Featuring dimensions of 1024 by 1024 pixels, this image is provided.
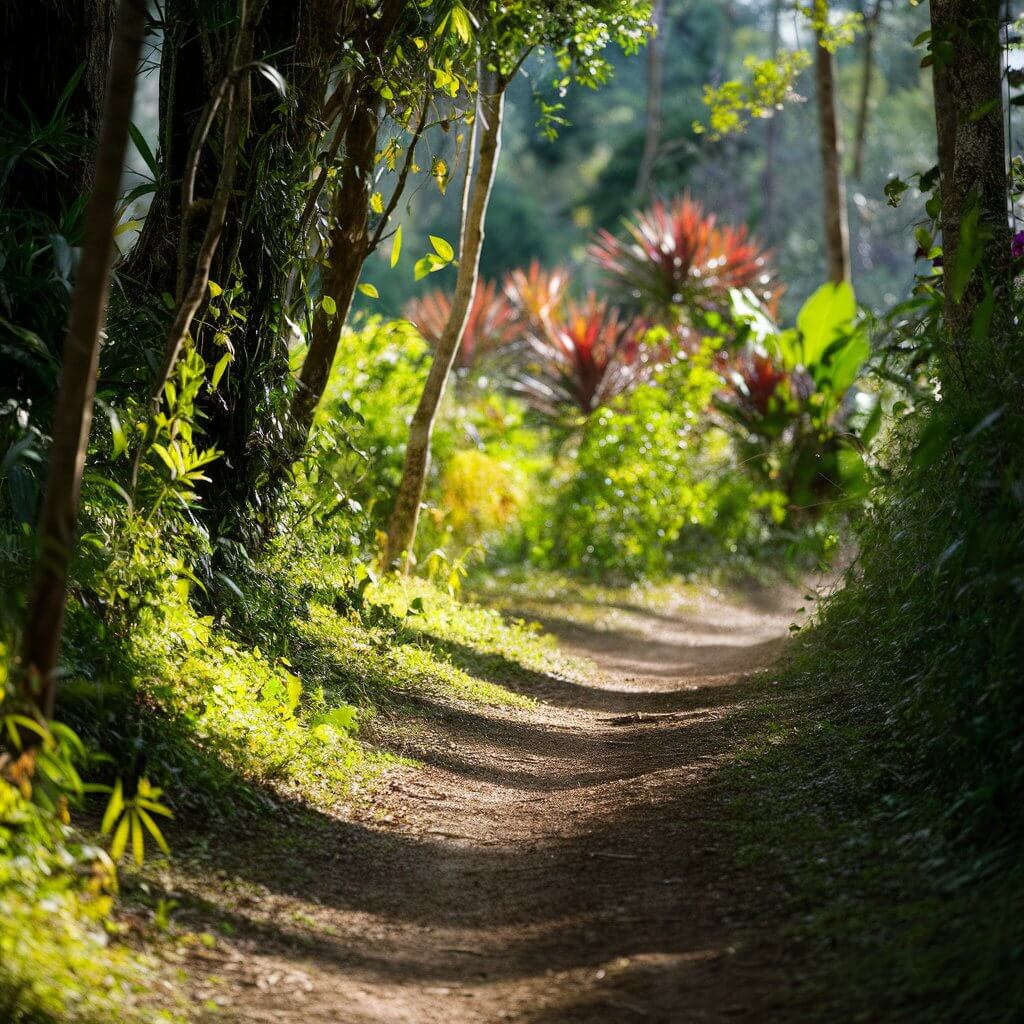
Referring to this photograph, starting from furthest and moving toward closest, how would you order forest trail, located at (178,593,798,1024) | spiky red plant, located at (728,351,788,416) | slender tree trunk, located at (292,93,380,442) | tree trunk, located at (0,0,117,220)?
spiky red plant, located at (728,351,788,416) < slender tree trunk, located at (292,93,380,442) < tree trunk, located at (0,0,117,220) < forest trail, located at (178,593,798,1024)

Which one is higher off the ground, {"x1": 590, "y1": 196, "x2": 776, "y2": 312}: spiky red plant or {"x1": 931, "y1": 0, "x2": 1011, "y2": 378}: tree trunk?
{"x1": 590, "y1": 196, "x2": 776, "y2": 312}: spiky red plant

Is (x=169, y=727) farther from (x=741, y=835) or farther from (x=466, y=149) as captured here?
(x=466, y=149)

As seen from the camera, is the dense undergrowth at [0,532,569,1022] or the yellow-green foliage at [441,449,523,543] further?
the yellow-green foliage at [441,449,523,543]

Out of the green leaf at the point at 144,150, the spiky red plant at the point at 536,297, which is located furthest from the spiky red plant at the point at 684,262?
the green leaf at the point at 144,150

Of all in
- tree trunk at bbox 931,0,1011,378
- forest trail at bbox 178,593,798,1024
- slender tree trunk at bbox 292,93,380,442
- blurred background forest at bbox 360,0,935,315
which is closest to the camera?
forest trail at bbox 178,593,798,1024

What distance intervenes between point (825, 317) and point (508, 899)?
9.43m

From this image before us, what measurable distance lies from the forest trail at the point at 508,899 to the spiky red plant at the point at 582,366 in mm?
8597

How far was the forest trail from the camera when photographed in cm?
283

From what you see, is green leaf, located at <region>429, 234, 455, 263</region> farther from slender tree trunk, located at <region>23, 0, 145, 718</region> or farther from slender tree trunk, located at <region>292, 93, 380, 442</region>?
slender tree trunk, located at <region>23, 0, 145, 718</region>

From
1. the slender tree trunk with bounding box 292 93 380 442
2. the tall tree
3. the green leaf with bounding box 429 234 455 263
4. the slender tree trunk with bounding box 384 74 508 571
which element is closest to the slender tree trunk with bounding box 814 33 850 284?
the tall tree

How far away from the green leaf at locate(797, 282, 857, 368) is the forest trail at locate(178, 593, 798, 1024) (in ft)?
23.9

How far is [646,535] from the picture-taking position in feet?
40.7

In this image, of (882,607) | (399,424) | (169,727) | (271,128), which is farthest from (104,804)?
(399,424)

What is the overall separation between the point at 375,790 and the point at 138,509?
138 cm
